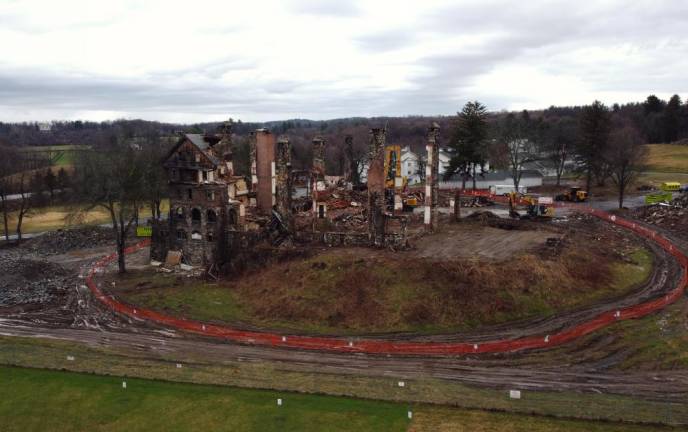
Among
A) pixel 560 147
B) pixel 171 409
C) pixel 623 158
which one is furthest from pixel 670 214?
pixel 171 409

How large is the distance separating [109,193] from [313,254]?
1792cm

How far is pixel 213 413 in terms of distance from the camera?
2077 cm

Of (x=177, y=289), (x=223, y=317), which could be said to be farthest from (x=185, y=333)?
(x=177, y=289)

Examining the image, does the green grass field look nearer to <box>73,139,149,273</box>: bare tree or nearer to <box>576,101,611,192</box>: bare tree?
<box>576,101,611,192</box>: bare tree

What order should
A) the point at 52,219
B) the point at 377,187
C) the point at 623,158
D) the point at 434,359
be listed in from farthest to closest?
the point at 52,219
the point at 623,158
the point at 377,187
the point at 434,359

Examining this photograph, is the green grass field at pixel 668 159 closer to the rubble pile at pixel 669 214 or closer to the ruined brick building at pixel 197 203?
the rubble pile at pixel 669 214

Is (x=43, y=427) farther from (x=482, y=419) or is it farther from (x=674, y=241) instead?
(x=674, y=241)

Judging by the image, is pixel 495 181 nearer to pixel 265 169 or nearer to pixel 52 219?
pixel 265 169

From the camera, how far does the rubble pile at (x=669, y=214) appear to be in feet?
163

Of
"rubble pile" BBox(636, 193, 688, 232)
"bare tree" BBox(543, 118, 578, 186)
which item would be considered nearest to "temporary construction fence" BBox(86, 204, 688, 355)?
"rubble pile" BBox(636, 193, 688, 232)

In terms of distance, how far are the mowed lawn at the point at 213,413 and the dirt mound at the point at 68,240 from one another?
35099 mm

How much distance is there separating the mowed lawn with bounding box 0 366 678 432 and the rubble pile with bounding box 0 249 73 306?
16.3 meters

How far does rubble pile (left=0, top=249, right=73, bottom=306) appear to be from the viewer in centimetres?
3794

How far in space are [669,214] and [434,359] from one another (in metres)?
38.9
